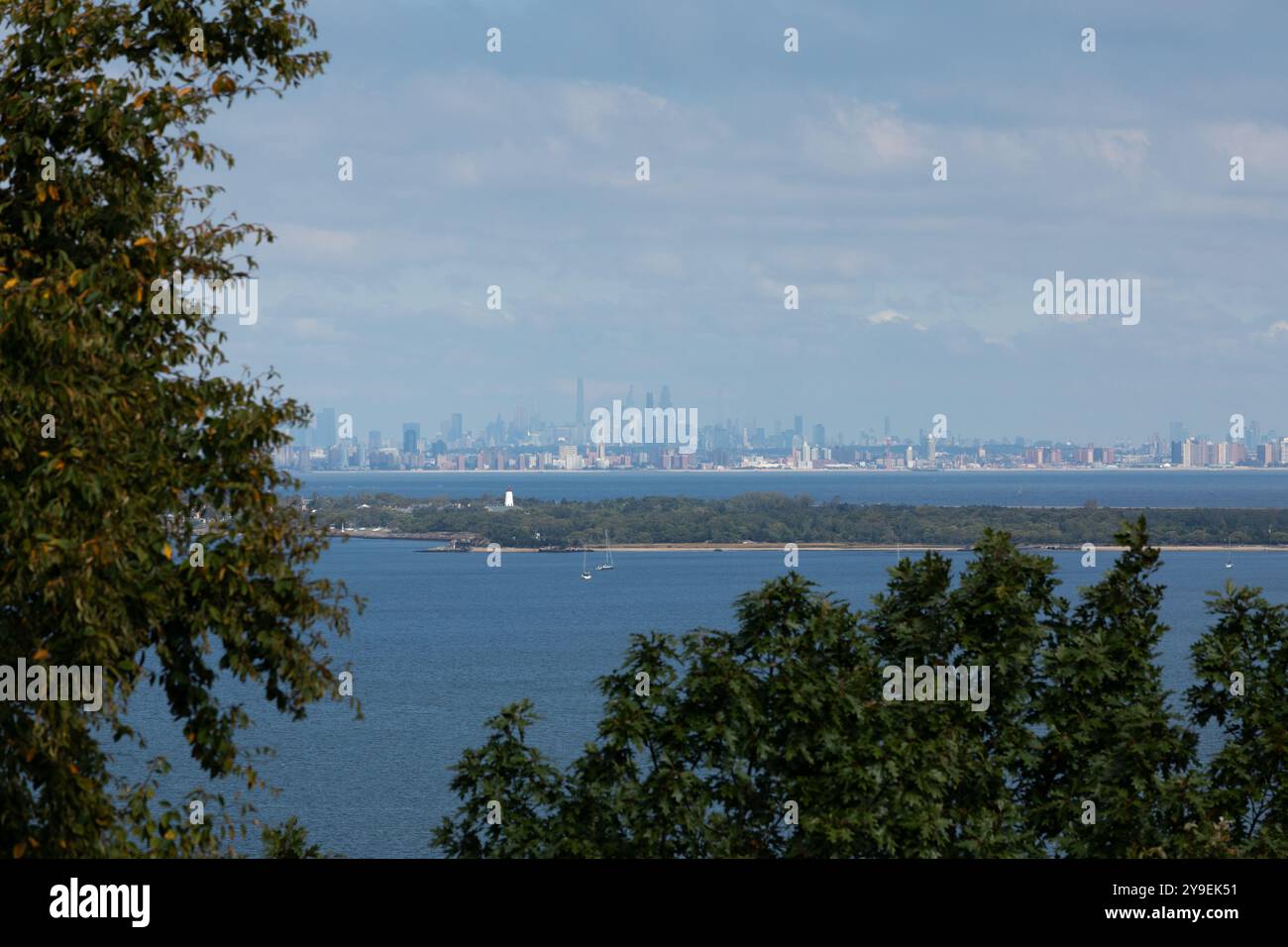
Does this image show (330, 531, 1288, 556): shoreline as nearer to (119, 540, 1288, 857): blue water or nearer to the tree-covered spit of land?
the tree-covered spit of land

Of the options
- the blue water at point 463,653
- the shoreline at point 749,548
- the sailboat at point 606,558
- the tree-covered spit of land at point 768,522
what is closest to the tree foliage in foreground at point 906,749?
the blue water at point 463,653

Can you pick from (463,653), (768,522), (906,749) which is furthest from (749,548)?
(906,749)

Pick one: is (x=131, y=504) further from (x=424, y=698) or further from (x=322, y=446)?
(x=322, y=446)

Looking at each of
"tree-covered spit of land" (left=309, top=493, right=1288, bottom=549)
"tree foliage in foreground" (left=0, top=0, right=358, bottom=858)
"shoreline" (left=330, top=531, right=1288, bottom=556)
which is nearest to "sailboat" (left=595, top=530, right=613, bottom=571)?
"shoreline" (left=330, top=531, right=1288, bottom=556)

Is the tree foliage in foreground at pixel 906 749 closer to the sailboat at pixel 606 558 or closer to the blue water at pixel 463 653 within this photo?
the blue water at pixel 463 653

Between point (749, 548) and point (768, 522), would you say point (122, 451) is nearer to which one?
point (749, 548)

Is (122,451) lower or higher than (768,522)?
higher
